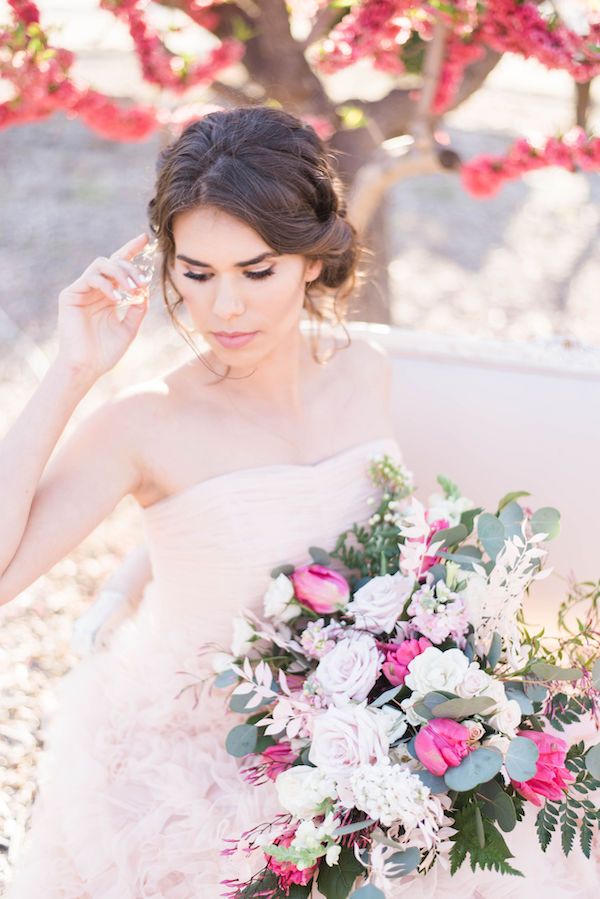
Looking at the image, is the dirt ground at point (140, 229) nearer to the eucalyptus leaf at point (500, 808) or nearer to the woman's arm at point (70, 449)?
the woman's arm at point (70, 449)

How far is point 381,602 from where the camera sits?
1778 mm

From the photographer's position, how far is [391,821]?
1475mm

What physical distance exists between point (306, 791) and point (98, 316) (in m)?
1.03

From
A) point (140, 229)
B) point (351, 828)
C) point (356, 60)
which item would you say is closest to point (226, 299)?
point (351, 828)

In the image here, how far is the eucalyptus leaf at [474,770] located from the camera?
1.49 m

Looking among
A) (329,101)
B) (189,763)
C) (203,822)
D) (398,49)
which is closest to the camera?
(203,822)

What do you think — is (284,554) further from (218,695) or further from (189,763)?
(189,763)

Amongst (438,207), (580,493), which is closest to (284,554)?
(580,493)

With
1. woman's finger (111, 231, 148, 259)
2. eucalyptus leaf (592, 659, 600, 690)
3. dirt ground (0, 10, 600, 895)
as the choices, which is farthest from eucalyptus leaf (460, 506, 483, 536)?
dirt ground (0, 10, 600, 895)

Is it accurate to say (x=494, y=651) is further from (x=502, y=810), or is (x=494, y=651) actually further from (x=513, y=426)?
(x=513, y=426)

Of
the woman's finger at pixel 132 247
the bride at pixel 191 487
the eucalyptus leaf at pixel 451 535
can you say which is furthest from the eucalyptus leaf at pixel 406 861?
the woman's finger at pixel 132 247

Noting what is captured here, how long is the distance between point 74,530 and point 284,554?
1.54 ft

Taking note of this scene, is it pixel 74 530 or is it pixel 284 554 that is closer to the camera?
pixel 74 530

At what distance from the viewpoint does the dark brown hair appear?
187 cm
